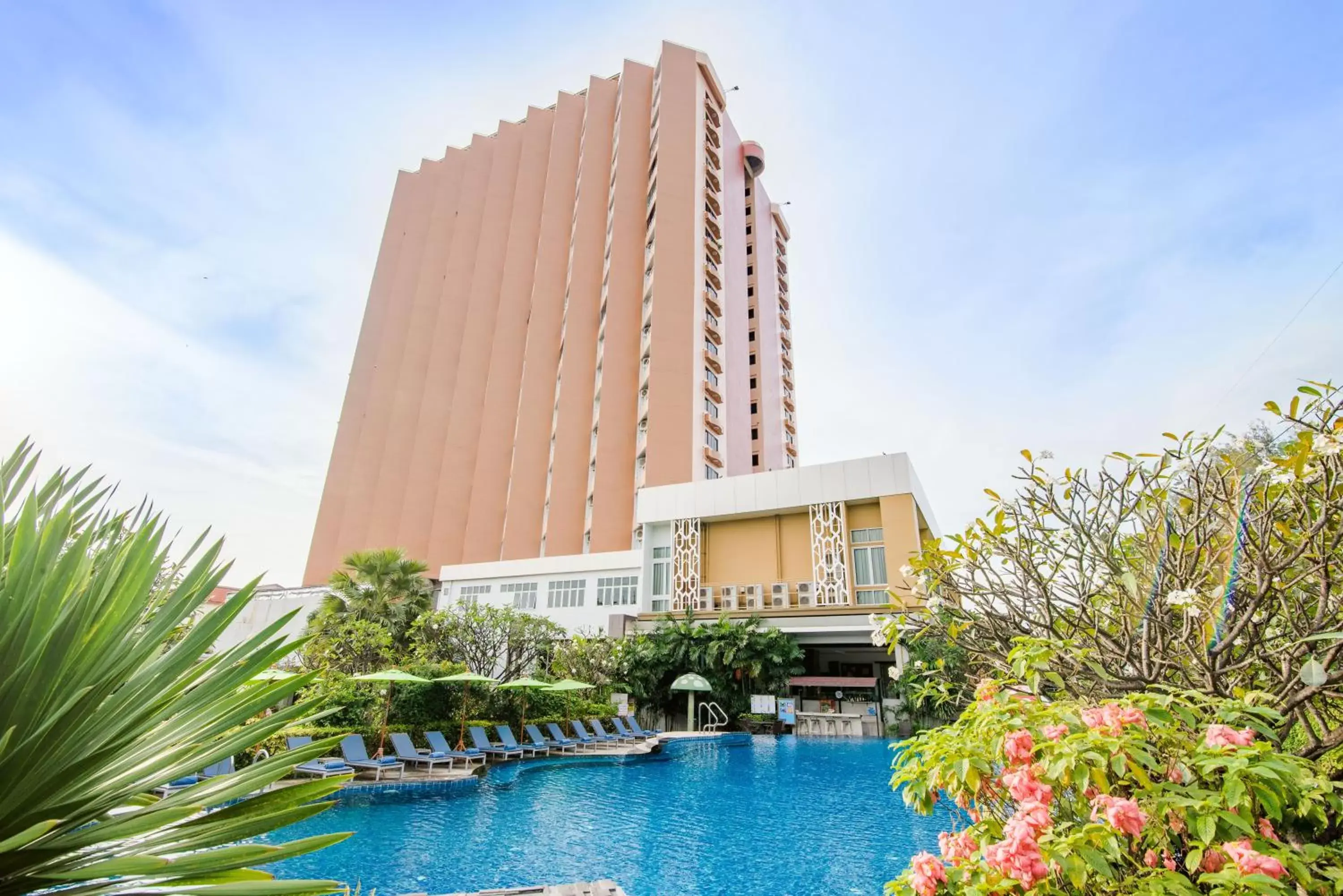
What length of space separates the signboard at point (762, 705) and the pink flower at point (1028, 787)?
20612mm

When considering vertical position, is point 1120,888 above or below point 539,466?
below

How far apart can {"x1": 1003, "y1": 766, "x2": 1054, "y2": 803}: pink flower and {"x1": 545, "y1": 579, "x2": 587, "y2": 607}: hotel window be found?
2533 centimetres

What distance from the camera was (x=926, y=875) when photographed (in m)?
2.36

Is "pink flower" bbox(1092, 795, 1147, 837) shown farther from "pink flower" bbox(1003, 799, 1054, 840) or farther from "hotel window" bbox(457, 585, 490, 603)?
"hotel window" bbox(457, 585, 490, 603)

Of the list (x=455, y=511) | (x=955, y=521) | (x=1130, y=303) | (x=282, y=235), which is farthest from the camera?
(x=455, y=511)

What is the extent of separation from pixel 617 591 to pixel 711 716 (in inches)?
260

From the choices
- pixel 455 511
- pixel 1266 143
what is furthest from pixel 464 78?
pixel 455 511

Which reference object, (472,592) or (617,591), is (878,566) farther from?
(472,592)

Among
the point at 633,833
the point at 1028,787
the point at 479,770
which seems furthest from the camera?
the point at 479,770

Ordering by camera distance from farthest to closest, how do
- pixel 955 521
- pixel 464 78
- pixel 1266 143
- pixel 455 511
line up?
pixel 455 511, pixel 464 78, pixel 1266 143, pixel 955 521

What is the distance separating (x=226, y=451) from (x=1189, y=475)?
26.4 feet

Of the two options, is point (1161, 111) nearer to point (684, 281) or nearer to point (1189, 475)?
point (1189, 475)

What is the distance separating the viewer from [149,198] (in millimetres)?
6367

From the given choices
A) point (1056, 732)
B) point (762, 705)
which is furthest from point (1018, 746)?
point (762, 705)
